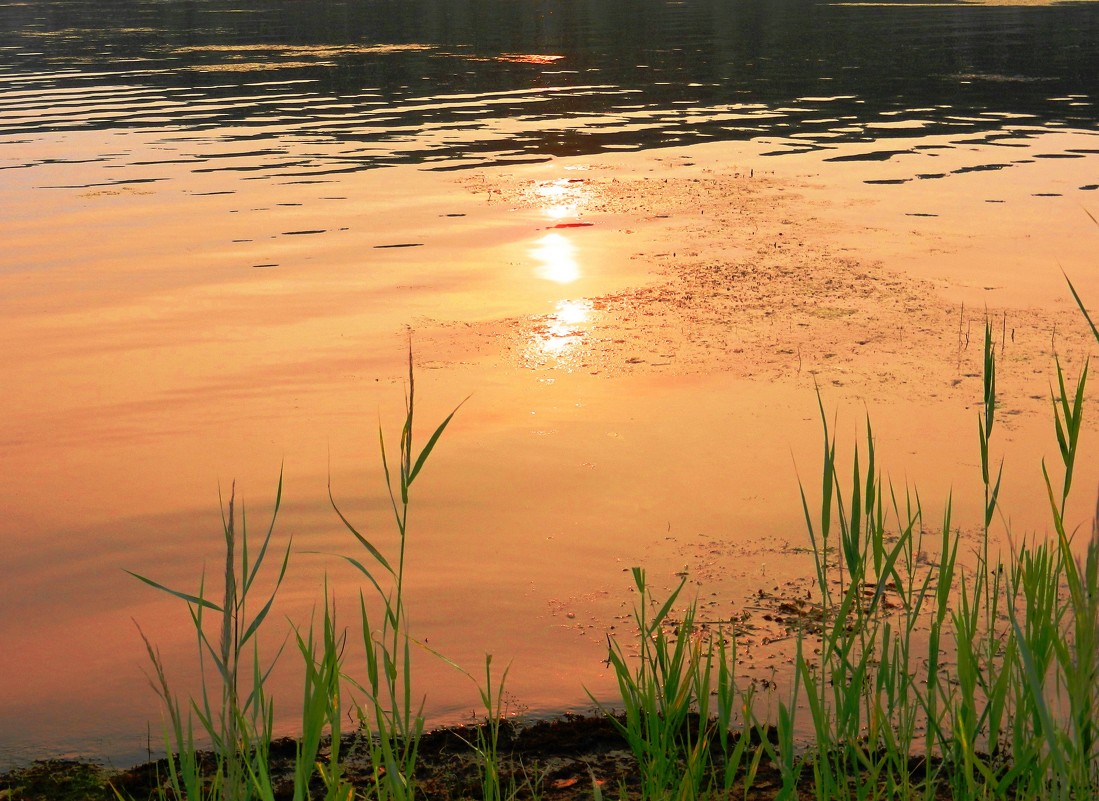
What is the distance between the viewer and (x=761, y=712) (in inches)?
150

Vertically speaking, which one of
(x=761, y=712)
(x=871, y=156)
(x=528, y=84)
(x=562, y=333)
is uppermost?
(x=528, y=84)

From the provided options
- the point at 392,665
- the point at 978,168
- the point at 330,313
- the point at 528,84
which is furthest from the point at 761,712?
the point at 528,84

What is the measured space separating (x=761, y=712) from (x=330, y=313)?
5.22 m

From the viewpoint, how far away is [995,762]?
3373 mm

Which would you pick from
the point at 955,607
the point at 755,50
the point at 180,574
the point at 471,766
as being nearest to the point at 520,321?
the point at 180,574

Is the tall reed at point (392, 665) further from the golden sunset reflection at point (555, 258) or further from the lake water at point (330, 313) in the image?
the golden sunset reflection at point (555, 258)

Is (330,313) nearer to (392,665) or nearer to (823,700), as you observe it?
(392,665)

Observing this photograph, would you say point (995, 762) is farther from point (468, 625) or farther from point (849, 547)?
point (468, 625)

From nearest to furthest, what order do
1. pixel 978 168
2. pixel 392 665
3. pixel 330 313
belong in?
pixel 392 665 → pixel 330 313 → pixel 978 168

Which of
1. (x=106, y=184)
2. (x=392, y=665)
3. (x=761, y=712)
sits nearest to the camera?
(x=392, y=665)

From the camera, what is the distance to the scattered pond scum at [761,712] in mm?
2391

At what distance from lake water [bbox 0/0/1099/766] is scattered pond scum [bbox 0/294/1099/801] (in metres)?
0.37

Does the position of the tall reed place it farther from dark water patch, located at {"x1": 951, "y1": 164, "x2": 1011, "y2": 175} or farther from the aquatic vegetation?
dark water patch, located at {"x1": 951, "y1": 164, "x2": 1011, "y2": 175}

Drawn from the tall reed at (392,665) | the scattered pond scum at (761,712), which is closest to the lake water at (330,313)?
the tall reed at (392,665)
